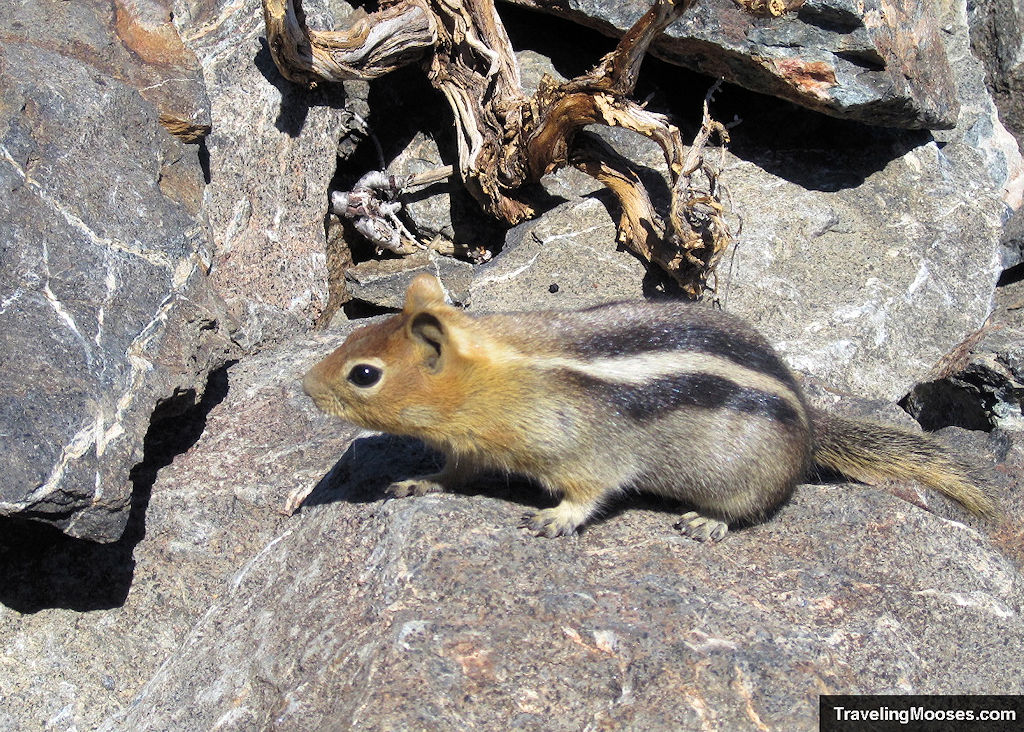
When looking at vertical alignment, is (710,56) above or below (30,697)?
above

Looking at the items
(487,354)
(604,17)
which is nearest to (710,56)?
(604,17)

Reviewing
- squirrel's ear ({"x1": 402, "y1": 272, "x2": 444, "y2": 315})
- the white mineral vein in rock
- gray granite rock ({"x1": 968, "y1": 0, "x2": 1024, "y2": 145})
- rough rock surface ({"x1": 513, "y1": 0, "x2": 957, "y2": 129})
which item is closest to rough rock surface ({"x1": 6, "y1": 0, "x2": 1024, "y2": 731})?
the white mineral vein in rock

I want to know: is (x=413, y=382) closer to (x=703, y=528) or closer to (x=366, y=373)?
(x=366, y=373)

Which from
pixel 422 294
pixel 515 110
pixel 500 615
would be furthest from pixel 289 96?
pixel 500 615

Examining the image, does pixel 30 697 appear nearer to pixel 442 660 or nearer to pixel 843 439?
pixel 442 660

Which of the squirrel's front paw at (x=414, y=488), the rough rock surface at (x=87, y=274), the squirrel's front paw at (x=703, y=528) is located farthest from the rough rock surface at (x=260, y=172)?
the squirrel's front paw at (x=703, y=528)

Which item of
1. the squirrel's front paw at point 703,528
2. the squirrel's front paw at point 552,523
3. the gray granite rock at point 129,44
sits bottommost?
the squirrel's front paw at point 703,528

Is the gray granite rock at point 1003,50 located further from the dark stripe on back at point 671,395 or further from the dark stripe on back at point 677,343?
the dark stripe on back at point 671,395
